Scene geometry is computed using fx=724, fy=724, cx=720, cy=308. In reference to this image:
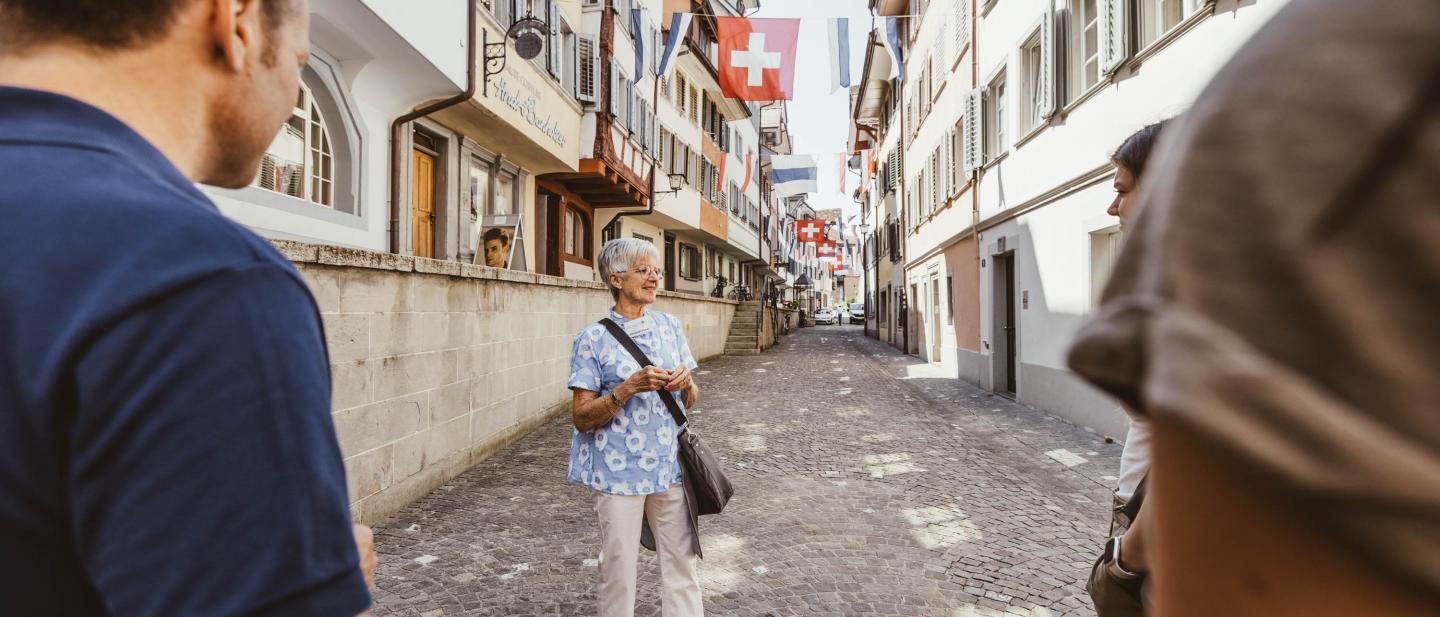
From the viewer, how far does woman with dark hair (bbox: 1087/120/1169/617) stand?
1.67 meters

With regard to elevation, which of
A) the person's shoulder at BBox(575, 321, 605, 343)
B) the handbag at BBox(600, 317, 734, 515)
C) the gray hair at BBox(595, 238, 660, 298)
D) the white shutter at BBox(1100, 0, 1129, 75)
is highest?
the white shutter at BBox(1100, 0, 1129, 75)

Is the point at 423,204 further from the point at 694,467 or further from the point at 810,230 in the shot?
the point at 810,230

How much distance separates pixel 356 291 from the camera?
4906 millimetres

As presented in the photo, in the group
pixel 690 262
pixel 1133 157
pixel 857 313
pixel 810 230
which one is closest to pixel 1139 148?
pixel 1133 157

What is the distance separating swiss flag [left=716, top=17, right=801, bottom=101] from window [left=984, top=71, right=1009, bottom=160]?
3.58 meters

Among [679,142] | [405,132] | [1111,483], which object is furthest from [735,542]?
[679,142]

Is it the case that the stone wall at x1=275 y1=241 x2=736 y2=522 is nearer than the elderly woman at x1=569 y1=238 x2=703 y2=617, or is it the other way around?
the elderly woman at x1=569 y1=238 x2=703 y2=617

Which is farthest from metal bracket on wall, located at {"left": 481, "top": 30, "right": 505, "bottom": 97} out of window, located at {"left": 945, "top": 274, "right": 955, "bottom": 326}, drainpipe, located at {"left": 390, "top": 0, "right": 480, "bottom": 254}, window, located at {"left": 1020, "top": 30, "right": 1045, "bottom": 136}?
window, located at {"left": 945, "top": 274, "right": 955, "bottom": 326}

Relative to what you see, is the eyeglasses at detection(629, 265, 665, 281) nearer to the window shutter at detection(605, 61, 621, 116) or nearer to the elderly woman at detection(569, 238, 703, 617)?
the elderly woman at detection(569, 238, 703, 617)

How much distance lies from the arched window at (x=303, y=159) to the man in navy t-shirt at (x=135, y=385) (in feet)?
22.6

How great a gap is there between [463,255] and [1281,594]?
11914 mm

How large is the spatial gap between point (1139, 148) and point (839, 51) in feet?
39.6

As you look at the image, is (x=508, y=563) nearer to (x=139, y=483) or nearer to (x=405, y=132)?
(x=139, y=483)

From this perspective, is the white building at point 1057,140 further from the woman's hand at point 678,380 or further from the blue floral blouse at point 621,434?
the blue floral blouse at point 621,434
